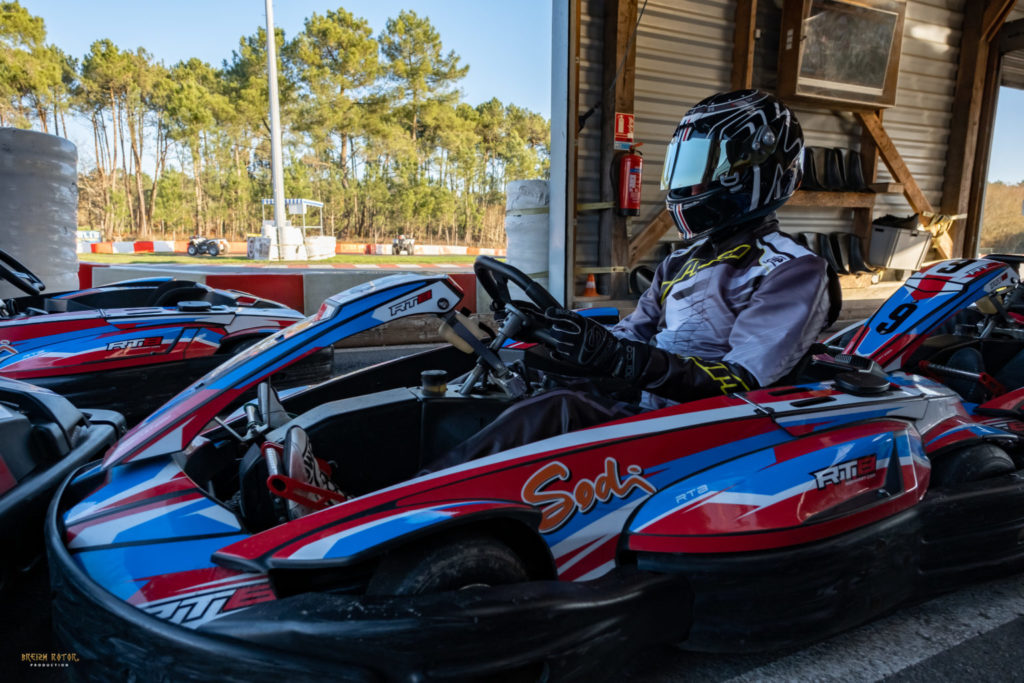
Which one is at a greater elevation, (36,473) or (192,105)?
(192,105)

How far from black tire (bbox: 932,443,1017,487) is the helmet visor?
98cm

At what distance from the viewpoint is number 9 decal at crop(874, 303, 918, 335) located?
116 inches

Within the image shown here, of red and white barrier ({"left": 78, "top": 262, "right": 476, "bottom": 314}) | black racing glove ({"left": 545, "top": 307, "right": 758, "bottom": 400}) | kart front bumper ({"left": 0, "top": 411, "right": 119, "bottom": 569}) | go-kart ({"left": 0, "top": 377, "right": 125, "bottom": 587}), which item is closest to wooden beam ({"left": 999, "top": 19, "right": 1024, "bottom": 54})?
red and white barrier ({"left": 78, "top": 262, "right": 476, "bottom": 314})

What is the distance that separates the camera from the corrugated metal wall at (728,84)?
6.28 m

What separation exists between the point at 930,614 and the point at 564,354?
1270mm

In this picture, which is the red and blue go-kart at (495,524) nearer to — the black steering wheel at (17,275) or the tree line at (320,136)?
the black steering wheel at (17,275)

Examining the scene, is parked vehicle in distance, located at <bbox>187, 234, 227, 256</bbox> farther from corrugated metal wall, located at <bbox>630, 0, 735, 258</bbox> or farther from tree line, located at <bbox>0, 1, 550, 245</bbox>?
corrugated metal wall, located at <bbox>630, 0, 735, 258</bbox>

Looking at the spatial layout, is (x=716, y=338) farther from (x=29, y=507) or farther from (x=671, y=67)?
(x=671, y=67)

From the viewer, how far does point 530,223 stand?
5.84m

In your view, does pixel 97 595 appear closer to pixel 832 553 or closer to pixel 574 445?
pixel 574 445

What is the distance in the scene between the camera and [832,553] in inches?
56.1

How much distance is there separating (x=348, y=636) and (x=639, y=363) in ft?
2.79

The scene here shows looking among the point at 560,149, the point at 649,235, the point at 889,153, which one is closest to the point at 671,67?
the point at 649,235

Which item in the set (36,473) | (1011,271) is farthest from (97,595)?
(1011,271)
